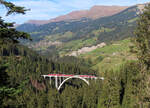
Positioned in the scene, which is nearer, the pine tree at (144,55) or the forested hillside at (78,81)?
the forested hillside at (78,81)

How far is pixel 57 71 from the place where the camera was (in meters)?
167

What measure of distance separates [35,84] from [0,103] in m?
122

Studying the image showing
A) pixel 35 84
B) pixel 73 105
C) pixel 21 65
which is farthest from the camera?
pixel 21 65

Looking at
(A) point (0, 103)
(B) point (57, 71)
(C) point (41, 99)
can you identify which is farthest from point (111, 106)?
(B) point (57, 71)

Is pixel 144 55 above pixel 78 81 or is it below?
above

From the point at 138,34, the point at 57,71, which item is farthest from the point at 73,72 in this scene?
the point at 138,34

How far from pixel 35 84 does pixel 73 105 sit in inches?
1988

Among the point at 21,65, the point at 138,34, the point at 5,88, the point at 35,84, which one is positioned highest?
the point at 138,34

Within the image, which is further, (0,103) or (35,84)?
(35,84)

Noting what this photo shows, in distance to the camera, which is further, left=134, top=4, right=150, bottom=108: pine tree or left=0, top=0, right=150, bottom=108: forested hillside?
left=134, top=4, right=150, bottom=108: pine tree

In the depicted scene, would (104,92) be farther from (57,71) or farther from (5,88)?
(57,71)

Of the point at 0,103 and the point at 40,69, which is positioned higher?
the point at 0,103

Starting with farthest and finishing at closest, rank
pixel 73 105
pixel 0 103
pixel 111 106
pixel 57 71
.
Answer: pixel 57 71, pixel 73 105, pixel 111 106, pixel 0 103

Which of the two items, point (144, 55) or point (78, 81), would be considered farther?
point (78, 81)
